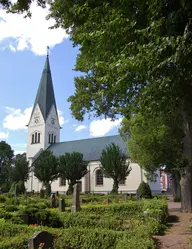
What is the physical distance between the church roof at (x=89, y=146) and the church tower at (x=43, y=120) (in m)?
2.44

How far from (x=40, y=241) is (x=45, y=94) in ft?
157

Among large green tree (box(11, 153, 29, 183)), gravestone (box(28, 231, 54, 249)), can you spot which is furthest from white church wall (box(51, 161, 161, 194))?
gravestone (box(28, 231, 54, 249))

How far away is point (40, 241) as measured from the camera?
16.7 ft

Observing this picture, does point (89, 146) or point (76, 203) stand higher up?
point (89, 146)

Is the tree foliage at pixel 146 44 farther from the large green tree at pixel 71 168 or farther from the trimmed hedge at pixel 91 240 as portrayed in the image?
the large green tree at pixel 71 168

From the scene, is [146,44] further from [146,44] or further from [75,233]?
[75,233]

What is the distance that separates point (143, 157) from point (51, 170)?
17054 millimetres

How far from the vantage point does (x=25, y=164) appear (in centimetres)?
3781

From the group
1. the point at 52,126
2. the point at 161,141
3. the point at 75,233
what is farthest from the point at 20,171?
the point at 75,233

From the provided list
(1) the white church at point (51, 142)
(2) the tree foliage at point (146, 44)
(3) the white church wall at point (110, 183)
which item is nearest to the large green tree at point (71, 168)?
(3) the white church wall at point (110, 183)

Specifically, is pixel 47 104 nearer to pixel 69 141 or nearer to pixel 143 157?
pixel 69 141

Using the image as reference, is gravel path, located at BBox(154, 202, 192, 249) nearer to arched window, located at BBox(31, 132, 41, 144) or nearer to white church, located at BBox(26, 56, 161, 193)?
white church, located at BBox(26, 56, 161, 193)

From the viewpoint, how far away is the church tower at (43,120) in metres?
50.6

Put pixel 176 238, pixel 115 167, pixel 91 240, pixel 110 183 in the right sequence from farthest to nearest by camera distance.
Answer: pixel 110 183
pixel 115 167
pixel 176 238
pixel 91 240
